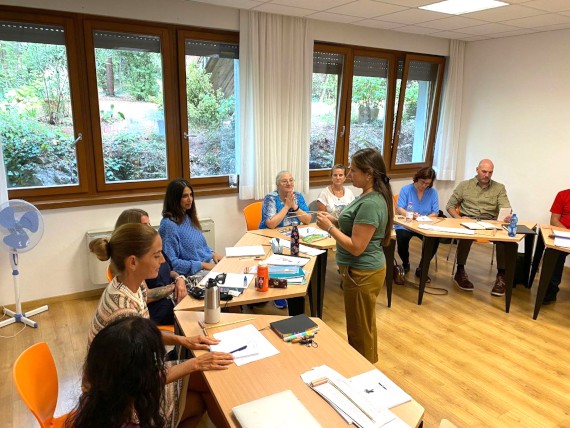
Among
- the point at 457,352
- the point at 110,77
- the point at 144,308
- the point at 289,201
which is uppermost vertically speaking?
the point at 110,77

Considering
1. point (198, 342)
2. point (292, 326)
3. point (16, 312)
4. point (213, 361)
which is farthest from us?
point (16, 312)

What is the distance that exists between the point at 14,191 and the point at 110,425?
10.5ft

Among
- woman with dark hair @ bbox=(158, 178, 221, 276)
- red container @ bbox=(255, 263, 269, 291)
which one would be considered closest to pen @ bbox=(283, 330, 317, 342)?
red container @ bbox=(255, 263, 269, 291)

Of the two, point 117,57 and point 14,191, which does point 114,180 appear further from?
point 117,57

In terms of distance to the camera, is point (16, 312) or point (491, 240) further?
point (491, 240)

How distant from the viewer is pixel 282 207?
3.92 metres

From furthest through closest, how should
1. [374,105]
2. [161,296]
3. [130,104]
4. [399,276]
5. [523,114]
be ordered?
[374,105] < [523,114] < [399,276] < [130,104] < [161,296]

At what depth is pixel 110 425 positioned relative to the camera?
119 centimetres

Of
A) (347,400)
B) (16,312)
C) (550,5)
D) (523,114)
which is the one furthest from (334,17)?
(16,312)

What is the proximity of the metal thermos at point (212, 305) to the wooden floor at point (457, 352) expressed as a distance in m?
1.22

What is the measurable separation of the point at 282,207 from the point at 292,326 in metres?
2.02

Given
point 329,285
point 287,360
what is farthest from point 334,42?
point 287,360

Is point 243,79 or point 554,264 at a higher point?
point 243,79

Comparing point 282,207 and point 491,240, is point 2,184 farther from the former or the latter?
point 491,240
